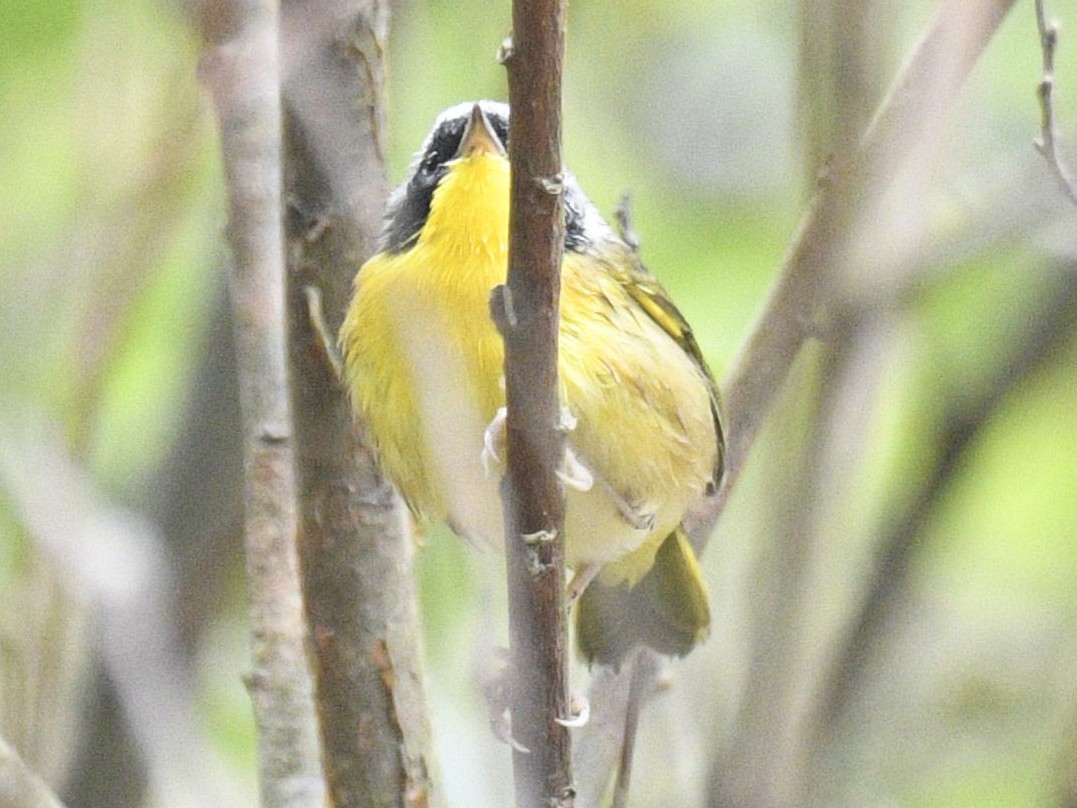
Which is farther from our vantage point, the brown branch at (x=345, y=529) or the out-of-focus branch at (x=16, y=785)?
the brown branch at (x=345, y=529)

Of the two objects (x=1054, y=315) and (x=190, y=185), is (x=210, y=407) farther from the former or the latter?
(x=1054, y=315)

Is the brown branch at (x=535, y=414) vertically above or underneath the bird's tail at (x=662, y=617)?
above

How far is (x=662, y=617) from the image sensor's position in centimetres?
350

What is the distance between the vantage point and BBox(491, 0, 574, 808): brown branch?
5.90ft

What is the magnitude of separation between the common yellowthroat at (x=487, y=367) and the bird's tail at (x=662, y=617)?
161 millimetres

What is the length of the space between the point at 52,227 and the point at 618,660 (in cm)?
236

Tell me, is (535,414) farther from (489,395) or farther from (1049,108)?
(1049,108)

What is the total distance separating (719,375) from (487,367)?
172 cm

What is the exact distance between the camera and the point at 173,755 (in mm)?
3029

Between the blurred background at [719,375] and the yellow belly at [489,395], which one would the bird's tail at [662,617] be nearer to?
the blurred background at [719,375]

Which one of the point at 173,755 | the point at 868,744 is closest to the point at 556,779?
the point at 173,755

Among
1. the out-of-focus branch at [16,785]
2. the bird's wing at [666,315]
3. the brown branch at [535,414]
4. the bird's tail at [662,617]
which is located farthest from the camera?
the bird's tail at [662,617]

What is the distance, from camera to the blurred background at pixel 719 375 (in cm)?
263

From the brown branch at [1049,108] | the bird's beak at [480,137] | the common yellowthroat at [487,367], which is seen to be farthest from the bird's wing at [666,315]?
the brown branch at [1049,108]
